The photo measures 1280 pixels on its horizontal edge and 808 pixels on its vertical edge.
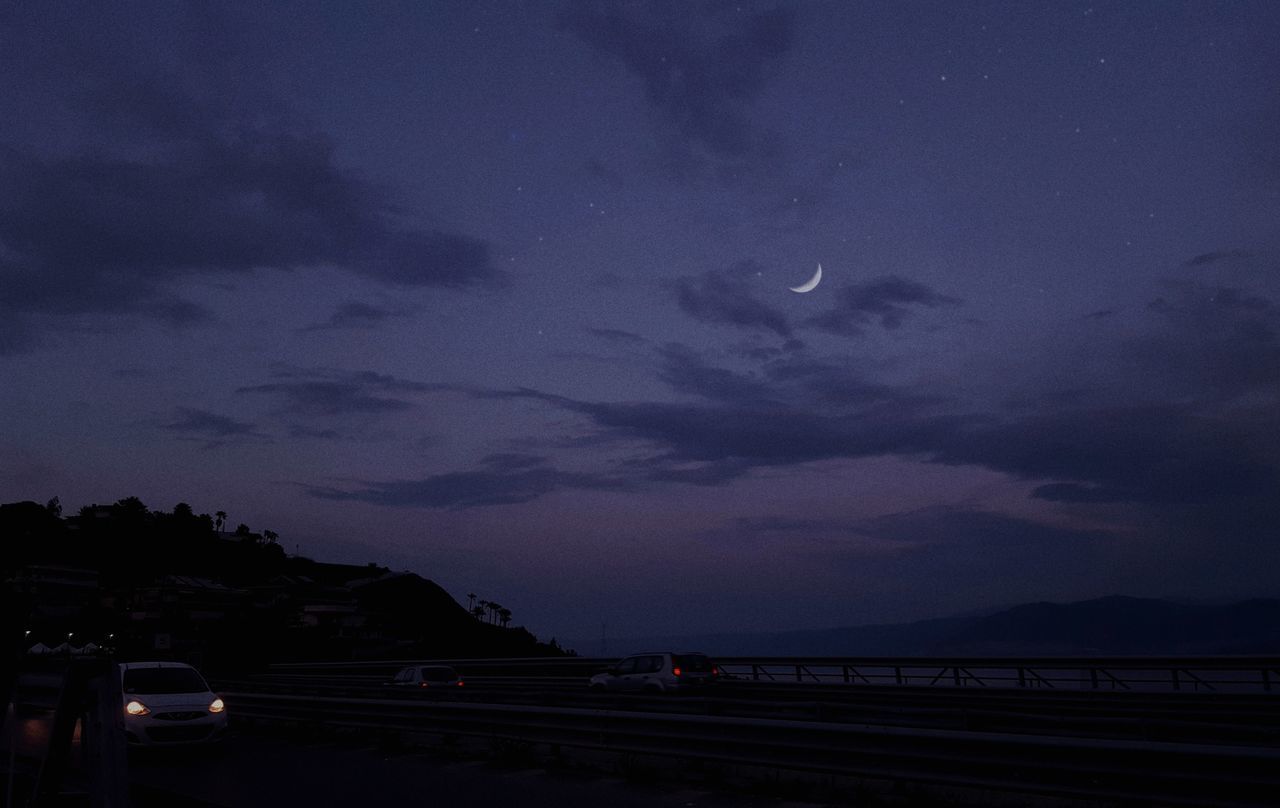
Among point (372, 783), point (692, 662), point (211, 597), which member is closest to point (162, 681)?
point (372, 783)

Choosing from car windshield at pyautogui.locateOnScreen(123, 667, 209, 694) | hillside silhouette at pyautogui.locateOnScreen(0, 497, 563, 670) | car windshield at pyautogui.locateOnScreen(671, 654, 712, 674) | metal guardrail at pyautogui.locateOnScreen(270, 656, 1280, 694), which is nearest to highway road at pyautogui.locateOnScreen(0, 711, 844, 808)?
car windshield at pyautogui.locateOnScreen(123, 667, 209, 694)

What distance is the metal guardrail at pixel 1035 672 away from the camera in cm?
2081

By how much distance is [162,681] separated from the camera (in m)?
18.0

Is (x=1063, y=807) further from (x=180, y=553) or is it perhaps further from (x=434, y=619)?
(x=180, y=553)

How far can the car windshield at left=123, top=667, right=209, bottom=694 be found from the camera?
17.6 meters

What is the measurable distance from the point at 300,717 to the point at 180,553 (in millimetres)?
119050

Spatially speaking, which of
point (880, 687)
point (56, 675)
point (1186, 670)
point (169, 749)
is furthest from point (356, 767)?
point (1186, 670)

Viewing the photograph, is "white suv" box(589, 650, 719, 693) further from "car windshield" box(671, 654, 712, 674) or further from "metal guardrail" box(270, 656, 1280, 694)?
"metal guardrail" box(270, 656, 1280, 694)

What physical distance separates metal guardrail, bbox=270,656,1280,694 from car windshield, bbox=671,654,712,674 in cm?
86

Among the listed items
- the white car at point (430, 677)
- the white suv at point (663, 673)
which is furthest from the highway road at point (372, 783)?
the white car at point (430, 677)

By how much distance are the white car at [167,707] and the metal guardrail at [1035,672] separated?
1416 cm

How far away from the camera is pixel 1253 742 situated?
14.4 meters

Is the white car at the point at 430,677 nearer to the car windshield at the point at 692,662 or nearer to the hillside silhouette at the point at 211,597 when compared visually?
the car windshield at the point at 692,662

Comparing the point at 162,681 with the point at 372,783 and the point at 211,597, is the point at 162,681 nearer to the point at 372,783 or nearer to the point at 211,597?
the point at 372,783
